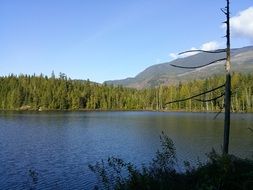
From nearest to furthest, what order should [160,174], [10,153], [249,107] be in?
1. [160,174]
2. [10,153]
3. [249,107]

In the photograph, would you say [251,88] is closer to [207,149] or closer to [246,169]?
[207,149]

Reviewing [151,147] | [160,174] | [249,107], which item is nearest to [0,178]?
[160,174]

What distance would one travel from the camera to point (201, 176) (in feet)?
58.3

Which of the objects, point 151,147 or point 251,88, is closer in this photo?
point 151,147

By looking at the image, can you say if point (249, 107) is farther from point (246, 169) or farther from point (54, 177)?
point (246, 169)

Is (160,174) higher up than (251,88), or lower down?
lower down

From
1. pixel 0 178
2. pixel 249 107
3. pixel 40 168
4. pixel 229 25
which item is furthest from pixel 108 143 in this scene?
pixel 249 107

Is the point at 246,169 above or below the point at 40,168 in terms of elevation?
above

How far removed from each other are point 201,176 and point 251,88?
18366cm

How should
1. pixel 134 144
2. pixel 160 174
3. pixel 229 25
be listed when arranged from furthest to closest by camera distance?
pixel 134 144 → pixel 229 25 → pixel 160 174

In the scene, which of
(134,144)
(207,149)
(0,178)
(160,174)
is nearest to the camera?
(160,174)

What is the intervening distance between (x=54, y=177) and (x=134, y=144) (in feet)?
83.1

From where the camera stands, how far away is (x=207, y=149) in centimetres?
5234

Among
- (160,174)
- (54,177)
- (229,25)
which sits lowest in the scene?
(54,177)
